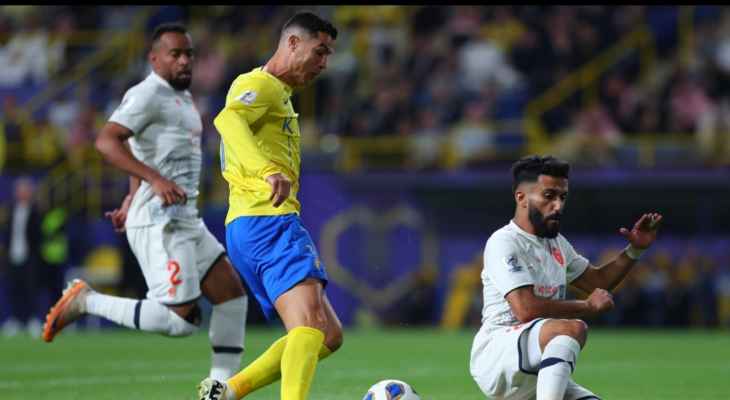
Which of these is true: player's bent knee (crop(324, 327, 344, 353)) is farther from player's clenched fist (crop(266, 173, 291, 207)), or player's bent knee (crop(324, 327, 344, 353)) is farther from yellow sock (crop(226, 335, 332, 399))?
player's clenched fist (crop(266, 173, 291, 207))

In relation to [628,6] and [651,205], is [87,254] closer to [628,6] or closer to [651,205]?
[651,205]

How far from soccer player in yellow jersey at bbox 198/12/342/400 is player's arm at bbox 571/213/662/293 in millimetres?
1326

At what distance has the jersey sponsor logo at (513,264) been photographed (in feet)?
21.7

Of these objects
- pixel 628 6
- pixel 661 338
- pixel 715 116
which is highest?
pixel 628 6

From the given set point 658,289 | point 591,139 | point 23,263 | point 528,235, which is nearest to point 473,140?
point 591,139

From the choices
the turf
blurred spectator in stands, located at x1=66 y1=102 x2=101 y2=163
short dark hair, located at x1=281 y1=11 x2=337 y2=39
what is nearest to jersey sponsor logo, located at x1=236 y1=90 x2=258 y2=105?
short dark hair, located at x1=281 y1=11 x2=337 y2=39

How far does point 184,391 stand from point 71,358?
409cm

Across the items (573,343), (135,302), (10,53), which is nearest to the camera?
(573,343)

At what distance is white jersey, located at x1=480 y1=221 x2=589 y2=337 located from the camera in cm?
664

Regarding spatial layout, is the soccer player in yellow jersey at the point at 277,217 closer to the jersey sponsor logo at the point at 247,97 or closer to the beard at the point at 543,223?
the jersey sponsor logo at the point at 247,97

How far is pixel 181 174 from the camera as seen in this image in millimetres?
8922

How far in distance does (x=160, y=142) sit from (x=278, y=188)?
281 centimetres

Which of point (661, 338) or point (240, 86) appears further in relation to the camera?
point (661, 338)

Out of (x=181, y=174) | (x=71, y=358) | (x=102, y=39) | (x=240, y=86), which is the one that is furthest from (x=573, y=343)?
(x=102, y=39)
